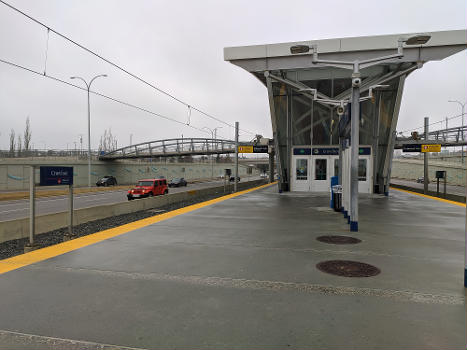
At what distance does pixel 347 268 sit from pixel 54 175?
7491 mm

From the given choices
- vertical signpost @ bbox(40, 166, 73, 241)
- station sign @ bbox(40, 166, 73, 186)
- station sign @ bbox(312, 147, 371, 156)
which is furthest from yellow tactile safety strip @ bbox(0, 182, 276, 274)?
station sign @ bbox(312, 147, 371, 156)

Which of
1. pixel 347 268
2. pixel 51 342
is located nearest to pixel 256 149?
pixel 347 268

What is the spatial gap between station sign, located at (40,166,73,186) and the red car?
47.0 feet

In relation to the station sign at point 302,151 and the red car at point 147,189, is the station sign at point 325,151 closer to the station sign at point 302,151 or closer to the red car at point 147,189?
the station sign at point 302,151

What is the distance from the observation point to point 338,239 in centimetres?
815

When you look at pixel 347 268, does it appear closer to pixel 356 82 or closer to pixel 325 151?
pixel 356 82

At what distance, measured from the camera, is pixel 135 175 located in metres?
57.6

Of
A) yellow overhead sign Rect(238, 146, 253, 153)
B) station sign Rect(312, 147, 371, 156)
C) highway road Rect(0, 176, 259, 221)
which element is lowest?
highway road Rect(0, 176, 259, 221)

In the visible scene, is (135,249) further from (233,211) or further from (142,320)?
(233,211)

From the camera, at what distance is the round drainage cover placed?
25.7 ft

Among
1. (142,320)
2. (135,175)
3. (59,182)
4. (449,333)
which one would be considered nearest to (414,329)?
(449,333)

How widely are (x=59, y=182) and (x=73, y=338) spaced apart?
20.0 ft

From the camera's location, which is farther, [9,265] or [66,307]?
[9,265]

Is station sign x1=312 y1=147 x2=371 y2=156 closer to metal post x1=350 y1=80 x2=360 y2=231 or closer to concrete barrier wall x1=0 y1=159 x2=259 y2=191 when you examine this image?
metal post x1=350 y1=80 x2=360 y2=231
